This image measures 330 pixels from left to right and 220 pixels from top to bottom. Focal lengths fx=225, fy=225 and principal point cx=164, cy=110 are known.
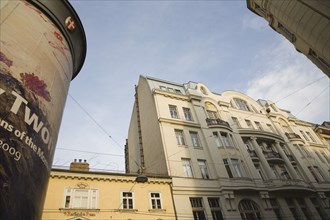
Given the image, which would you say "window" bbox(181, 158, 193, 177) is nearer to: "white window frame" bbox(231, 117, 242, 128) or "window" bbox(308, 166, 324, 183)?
"white window frame" bbox(231, 117, 242, 128)

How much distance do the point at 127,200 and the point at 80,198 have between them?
359 cm

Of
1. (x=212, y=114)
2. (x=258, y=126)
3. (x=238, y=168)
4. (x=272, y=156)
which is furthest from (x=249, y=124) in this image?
(x=238, y=168)

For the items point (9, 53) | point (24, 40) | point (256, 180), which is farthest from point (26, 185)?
point (256, 180)

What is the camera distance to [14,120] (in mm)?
6363

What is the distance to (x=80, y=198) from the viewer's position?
16766mm

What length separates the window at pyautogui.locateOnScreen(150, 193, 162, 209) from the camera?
18.7 metres

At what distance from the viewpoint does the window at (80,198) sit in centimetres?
1627

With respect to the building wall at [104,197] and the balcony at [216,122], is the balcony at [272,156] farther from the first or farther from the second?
the building wall at [104,197]

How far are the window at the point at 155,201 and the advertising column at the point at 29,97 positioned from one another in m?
12.3

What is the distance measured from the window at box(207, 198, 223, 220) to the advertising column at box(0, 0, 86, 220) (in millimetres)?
16351

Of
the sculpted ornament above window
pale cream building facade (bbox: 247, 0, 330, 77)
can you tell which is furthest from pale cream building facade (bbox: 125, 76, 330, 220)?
pale cream building facade (bbox: 247, 0, 330, 77)

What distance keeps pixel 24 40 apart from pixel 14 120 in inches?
133

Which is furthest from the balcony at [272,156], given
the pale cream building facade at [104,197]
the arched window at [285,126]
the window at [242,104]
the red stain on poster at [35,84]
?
the red stain on poster at [35,84]

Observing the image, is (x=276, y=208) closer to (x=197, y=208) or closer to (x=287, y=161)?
(x=287, y=161)
